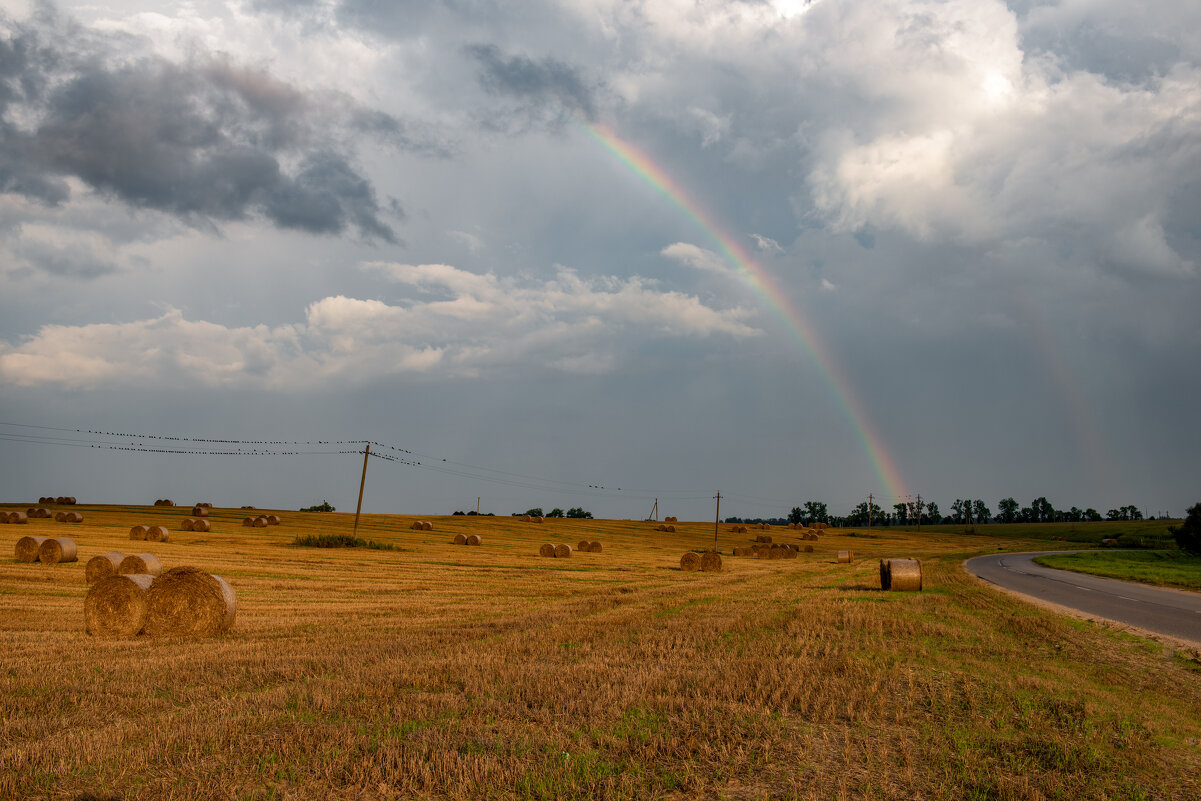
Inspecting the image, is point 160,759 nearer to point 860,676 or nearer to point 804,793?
point 804,793

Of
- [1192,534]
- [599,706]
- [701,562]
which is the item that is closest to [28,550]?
[599,706]

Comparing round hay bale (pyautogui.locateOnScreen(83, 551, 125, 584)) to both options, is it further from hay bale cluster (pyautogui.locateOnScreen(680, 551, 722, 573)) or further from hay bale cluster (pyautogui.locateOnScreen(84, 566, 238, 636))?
hay bale cluster (pyautogui.locateOnScreen(680, 551, 722, 573))

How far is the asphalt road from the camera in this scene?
18.9 metres

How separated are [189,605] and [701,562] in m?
31.0

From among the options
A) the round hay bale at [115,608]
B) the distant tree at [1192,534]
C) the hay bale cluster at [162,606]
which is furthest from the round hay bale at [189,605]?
the distant tree at [1192,534]

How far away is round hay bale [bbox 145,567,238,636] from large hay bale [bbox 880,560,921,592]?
2132 centimetres

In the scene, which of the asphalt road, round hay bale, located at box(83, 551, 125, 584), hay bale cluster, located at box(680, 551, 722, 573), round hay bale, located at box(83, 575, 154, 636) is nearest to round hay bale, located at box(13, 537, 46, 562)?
round hay bale, located at box(83, 551, 125, 584)

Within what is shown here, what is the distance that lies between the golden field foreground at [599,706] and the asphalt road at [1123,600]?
340 centimetres

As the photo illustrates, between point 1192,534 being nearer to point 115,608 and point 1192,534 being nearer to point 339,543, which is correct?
point 339,543

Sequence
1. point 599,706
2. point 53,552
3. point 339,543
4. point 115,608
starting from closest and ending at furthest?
1. point 599,706
2. point 115,608
3. point 53,552
4. point 339,543

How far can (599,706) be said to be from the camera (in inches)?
340

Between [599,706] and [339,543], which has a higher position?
[599,706]

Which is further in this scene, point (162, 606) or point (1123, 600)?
point (1123, 600)

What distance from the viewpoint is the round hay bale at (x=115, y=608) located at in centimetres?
1546
